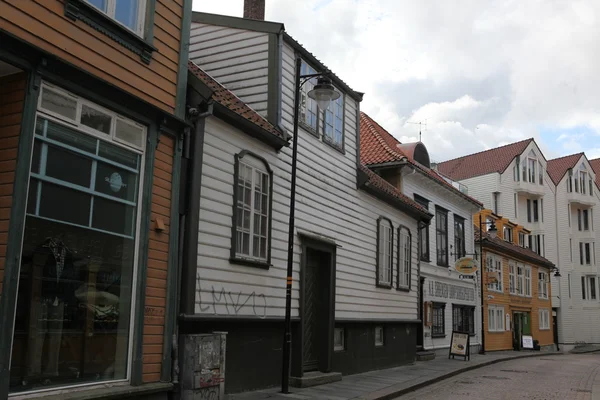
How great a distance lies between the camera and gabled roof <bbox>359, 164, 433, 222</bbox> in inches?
637

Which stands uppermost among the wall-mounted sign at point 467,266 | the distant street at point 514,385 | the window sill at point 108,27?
the window sill at point 108,27

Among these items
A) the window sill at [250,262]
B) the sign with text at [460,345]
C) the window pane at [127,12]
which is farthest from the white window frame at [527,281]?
the window pane at [127,12]

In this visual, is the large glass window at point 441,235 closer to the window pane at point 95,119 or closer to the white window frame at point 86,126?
the white window frame at point 86,126

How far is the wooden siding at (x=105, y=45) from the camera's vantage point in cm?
665

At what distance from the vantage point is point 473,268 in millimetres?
23422

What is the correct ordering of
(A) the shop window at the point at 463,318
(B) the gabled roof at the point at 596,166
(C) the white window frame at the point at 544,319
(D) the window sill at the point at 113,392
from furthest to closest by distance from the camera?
(B) the gabled roof at the point at 596,166
(C) the white window frame at the point at 544,319
(A) the shop window at the point at 463,318
(D) the window sill at the point at 113,392

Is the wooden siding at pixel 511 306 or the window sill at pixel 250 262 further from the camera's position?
the wooden siding at pixel 511 306

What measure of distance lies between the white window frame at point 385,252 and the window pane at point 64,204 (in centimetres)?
1086

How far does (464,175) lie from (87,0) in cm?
4023

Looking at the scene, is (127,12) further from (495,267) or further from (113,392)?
(495,267)

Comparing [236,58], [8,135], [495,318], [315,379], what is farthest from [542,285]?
[8,135]

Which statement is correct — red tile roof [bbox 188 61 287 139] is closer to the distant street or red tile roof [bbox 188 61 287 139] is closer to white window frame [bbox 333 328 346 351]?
white window frame [bbox 333 328 346 351]

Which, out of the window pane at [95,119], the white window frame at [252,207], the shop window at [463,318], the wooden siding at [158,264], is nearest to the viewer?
the window pane at [95,119]

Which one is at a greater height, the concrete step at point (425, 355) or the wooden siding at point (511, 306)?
the wooden siding at point (511, 306)
